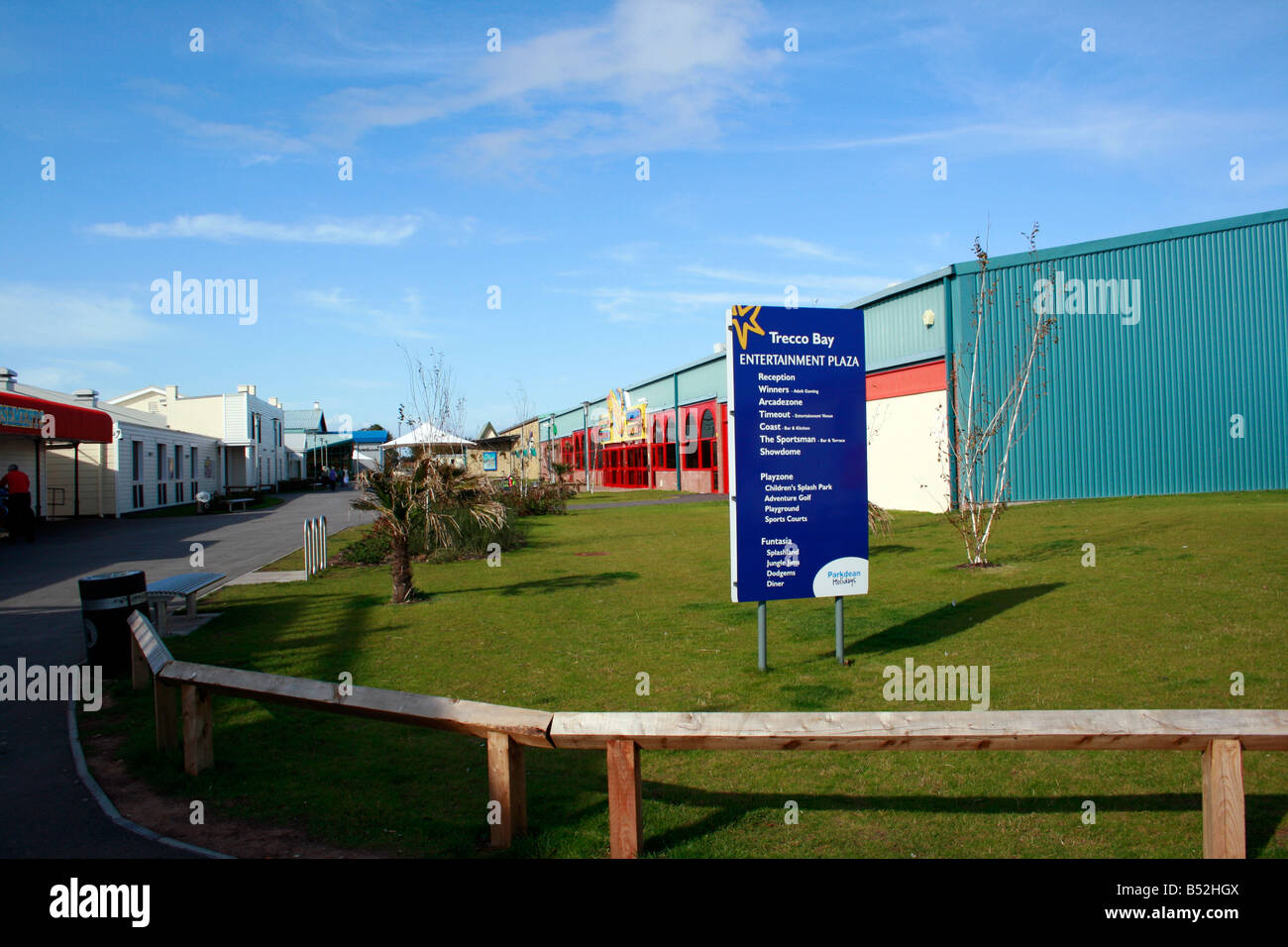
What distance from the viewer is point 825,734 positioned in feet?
11.8

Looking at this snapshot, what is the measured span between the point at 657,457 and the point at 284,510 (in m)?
20.0

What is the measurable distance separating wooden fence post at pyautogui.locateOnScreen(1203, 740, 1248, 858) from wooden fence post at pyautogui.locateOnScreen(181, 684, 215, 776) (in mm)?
4991

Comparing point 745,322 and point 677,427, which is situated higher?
point 677,427

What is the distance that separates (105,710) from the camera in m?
6.81

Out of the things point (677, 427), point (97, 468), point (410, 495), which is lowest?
point (410, 495)

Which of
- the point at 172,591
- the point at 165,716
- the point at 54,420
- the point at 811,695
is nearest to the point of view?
the point at 165,716

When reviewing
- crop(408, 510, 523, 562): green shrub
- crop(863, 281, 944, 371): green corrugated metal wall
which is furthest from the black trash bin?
crop(863, 281, 944, 371): green corrugated metal wall

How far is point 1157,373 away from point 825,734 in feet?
70.2

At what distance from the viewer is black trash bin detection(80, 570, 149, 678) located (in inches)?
301

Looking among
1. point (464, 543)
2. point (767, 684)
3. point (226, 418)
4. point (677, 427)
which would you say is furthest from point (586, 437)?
point (767, 684)

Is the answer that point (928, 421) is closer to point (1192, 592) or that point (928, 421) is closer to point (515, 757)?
point (1192, 592)
